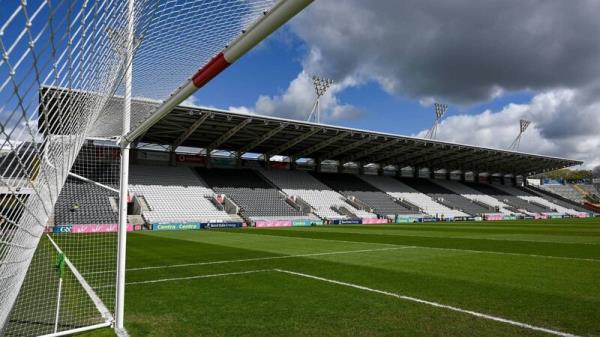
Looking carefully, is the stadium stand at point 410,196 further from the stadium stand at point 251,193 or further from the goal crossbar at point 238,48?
the goal crossbar at point 238,48

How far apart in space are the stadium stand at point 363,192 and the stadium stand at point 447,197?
284 inches

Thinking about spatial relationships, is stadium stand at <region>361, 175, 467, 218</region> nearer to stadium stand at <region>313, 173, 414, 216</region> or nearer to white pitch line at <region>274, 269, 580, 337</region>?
stadium stand at <region>313, 173, 414, 216</region>

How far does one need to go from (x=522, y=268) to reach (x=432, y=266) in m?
2.04

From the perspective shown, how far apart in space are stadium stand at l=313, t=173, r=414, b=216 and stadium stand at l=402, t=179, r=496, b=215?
7212 mm

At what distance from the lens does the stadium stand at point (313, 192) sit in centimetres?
3734

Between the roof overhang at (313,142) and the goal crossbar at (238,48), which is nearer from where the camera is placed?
the goal crossbar at (238,48)

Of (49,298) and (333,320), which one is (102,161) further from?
(333,320)

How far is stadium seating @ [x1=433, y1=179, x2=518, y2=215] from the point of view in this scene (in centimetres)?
4890

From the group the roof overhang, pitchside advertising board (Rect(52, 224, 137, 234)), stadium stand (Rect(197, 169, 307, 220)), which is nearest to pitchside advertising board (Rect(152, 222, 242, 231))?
stadium stand (Rect(197, 169, 307, 220))

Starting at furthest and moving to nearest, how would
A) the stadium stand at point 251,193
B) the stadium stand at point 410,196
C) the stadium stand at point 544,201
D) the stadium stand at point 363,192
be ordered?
the stadium stand at point 544,201, the stadium stand at point 410,196, the stadium stand at point 363,192, the stadium stand at point 251,193

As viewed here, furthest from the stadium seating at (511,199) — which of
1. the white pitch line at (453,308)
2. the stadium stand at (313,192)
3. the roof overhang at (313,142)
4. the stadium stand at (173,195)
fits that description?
the white pitch line at (453,308)

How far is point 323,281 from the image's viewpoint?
8320 mm

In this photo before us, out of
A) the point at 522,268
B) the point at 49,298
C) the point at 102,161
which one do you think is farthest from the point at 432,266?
the point at 102,161

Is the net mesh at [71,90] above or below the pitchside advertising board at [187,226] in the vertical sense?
above
